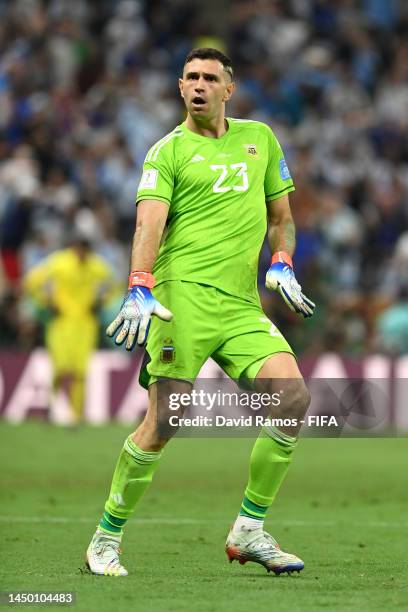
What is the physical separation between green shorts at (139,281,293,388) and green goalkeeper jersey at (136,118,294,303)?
0.07 meters

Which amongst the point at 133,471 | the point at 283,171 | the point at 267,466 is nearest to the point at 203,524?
the point at 267,466

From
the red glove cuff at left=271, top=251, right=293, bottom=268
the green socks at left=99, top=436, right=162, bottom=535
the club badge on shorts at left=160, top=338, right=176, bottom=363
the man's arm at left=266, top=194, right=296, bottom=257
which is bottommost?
the green socks at left=99, top=436, right=162, bottom=535

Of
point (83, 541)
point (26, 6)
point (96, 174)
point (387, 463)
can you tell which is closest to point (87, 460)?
point (387, 463)

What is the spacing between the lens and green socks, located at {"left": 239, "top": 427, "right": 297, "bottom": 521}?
7188 millimetres

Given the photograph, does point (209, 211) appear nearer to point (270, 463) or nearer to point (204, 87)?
point (204, 87)

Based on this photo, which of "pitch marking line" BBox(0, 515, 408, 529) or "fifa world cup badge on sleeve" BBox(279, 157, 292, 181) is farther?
"pitch marking line" BBox(0, 515, 408, 529)

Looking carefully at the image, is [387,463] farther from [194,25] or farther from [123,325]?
[194,25]

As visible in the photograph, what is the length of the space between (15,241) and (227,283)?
11.7m

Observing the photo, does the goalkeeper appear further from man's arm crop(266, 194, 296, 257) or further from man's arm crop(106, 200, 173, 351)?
man's arm crop(266, 194, 296, 257)

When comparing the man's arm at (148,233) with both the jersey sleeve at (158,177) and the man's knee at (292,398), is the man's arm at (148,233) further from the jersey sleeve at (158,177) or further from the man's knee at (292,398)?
the man's knee at (292,398)

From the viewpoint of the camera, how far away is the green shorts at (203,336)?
712 cm

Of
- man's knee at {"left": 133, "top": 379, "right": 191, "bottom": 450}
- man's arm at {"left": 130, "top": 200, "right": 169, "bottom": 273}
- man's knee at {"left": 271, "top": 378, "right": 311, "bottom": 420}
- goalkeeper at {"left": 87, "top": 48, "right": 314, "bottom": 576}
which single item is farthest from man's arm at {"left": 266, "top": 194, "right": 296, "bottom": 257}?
man's knee at {"left": 133, "top": 379, "right": 191, "bottom": 450}

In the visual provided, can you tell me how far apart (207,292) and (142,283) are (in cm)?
42

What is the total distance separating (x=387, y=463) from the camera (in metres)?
13.9
